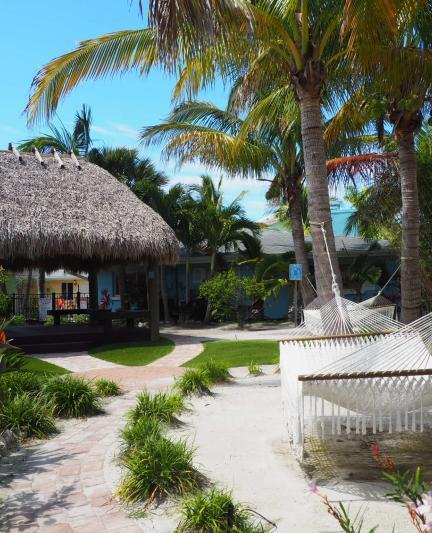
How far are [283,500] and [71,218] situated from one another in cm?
931

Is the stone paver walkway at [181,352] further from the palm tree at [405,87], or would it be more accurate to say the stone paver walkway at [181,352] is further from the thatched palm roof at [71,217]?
the palm tree at [405,87]

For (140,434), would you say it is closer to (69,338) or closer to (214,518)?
(214,518)

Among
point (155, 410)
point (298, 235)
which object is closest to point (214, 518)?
point (155, 410)

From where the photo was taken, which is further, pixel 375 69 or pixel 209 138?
pixel 209 138

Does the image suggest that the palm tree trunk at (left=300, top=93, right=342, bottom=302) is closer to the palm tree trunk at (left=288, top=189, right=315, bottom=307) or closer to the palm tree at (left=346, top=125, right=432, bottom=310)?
the palm tree at (left=346, top=125, right=432, bottom=310)

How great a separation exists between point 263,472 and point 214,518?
46.4 inches

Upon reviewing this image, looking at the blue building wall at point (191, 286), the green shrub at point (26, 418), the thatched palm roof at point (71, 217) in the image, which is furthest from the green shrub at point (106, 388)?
the blue building wall at point (191, 286)

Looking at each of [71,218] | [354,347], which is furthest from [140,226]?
[354,347]

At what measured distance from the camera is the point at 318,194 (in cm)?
662

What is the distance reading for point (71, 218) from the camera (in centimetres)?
1180

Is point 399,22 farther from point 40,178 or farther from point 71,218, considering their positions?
point 40,178

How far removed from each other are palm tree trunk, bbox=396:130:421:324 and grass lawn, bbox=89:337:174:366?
15.5ft

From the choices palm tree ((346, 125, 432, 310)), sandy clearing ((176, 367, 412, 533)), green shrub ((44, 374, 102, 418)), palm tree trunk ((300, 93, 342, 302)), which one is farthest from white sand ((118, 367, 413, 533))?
palm tree ((346, 125, 432, 310))

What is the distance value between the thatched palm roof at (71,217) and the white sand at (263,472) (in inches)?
235
